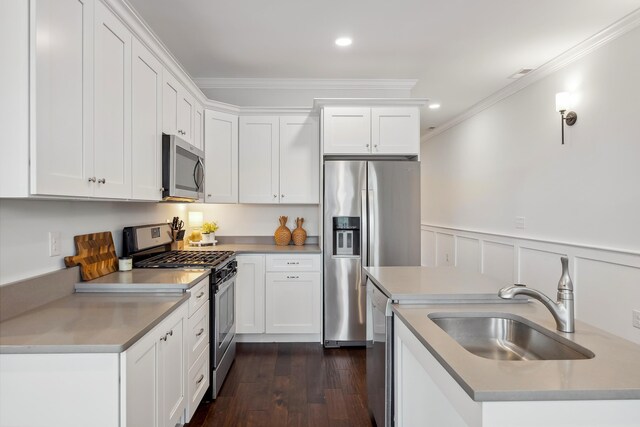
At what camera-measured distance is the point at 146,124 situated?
7.55 ft

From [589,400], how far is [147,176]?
2.30 meters

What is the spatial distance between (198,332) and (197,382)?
1.04ft

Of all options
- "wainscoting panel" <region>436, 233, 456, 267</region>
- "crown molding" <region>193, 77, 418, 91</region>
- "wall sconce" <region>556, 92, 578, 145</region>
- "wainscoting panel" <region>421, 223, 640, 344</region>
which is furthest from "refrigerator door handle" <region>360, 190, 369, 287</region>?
"wainscoting panel" <region>436, 233, 456, 267</region>

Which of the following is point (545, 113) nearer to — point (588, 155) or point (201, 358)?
point (588, 155)

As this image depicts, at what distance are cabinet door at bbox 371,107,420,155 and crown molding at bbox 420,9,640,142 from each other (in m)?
1.33

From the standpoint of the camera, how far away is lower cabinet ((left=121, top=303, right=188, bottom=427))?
1.41 meters

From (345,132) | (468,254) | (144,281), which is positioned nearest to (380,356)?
(144,281)

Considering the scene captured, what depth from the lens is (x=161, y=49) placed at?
8.04ft

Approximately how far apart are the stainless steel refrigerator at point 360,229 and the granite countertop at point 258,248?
0.92 ft

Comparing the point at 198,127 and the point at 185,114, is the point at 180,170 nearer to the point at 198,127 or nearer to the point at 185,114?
the point at 185,114

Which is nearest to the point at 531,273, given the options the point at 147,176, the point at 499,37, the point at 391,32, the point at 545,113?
the point at 545,113

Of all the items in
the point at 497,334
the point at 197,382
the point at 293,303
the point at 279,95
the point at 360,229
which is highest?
the point at 279,95

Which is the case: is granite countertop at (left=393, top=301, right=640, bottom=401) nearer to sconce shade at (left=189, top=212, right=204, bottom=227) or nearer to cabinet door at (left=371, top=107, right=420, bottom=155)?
cabinet door at (left=371, top=107, right=420, bottom=155)

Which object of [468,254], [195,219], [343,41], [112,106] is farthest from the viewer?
[468,254]
